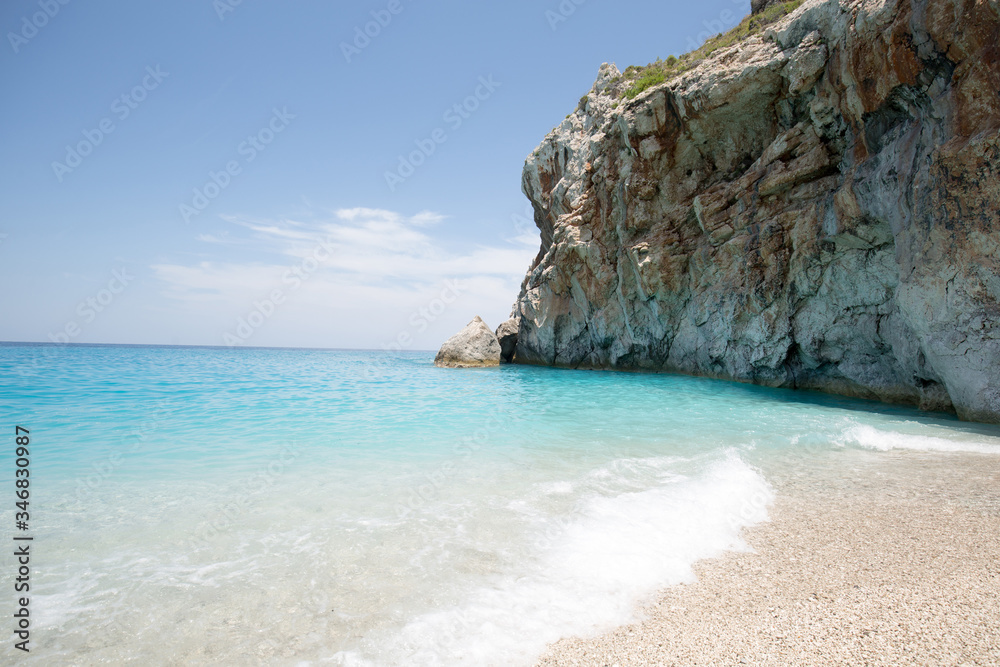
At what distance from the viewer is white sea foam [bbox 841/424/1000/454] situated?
320 inches

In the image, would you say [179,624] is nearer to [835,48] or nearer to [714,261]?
[835,48]

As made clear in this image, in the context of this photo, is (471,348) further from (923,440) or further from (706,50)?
(923,440)

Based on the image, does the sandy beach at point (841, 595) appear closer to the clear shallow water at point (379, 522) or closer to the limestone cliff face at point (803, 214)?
the clear shallow water at point (379, 522)

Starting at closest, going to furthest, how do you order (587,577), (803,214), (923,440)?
(587,577), (923,440), (803,214)

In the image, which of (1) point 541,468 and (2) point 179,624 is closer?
(2) point 179,624

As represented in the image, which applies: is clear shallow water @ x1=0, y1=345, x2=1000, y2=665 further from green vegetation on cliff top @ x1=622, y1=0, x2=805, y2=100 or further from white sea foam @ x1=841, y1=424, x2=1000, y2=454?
green vegetation on cliff top @ x1=622, y1=0, x2=805, y2=100

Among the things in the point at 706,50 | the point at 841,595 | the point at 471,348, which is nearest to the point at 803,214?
the point at 706,50

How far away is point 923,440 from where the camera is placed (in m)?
8.77

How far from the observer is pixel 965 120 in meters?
11.0

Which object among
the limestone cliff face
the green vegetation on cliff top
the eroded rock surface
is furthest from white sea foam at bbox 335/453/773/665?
the eroded rock surface

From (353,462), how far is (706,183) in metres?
23.5

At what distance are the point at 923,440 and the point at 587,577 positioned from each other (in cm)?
892

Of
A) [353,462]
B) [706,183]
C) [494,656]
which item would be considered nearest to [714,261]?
[706,183]

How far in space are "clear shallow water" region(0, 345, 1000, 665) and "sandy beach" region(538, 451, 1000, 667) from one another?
0.30 metres
